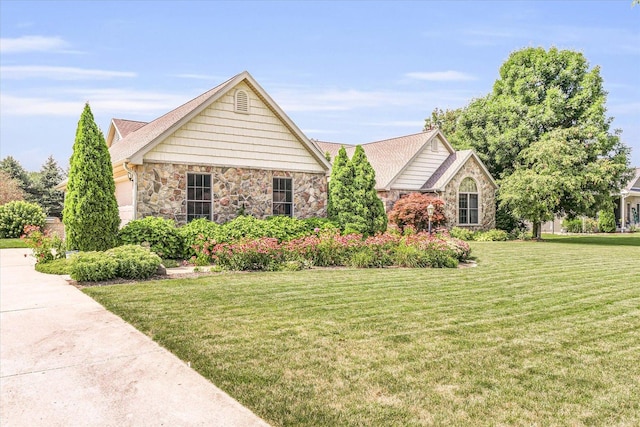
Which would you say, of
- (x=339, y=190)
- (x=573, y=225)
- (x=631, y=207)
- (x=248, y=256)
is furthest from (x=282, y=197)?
(x=631, y=207)

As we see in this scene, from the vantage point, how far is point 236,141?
15.3m

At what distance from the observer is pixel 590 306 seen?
→ 7.30 m

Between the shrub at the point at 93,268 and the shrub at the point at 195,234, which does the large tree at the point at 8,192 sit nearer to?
the shrub at the point at 195,234

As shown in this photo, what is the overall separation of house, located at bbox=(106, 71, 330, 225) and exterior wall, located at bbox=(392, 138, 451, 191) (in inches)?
322

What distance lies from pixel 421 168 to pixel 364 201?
8.88 metres

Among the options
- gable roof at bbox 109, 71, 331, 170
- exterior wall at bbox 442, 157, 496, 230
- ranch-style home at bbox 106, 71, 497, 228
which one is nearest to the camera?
gable roof at bbox 109, 71, 331, 170

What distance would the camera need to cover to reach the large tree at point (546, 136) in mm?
24203

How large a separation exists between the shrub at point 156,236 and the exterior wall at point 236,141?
2.16m

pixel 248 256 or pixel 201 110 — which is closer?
pixel 248 256

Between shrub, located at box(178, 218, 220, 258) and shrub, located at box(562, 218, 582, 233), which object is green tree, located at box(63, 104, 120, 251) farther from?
shrub, located at box(562, 218, 582, 233)

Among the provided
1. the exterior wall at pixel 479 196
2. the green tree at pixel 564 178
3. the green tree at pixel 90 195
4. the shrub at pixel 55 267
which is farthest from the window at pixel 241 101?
the green tree at pixel 564 178

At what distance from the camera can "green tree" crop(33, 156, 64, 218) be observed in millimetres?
37625

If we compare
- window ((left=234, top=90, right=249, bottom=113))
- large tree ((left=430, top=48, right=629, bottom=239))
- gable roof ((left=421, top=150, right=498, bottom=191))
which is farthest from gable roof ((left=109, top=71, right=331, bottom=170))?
large tree ((left=430, top=48, right=629, bottom=239))

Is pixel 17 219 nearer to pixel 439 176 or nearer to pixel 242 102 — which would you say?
pixel 242 102
